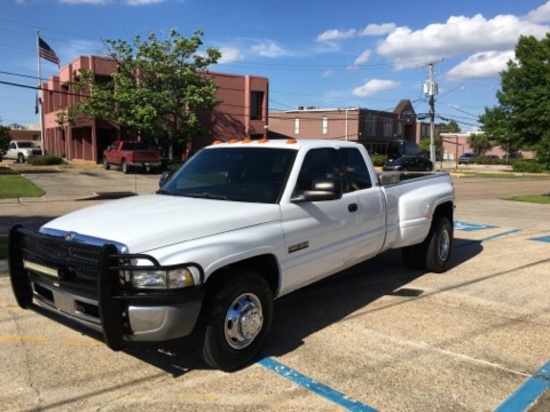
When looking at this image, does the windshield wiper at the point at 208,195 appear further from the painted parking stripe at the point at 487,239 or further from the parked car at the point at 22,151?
the parked car at the point at 22,151

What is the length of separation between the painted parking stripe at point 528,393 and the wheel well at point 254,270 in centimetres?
193

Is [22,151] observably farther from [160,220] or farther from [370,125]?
[160,220]

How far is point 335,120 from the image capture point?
63.5 m

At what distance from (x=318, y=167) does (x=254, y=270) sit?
1.40m

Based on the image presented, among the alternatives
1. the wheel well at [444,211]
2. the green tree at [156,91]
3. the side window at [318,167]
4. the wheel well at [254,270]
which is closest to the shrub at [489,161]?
the green tree at [156,91]

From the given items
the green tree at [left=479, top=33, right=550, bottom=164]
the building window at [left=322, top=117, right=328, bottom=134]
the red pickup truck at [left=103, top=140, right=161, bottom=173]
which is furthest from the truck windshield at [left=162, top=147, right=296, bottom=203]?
the building window at [left=322, top=117, right=328, bottom=134]

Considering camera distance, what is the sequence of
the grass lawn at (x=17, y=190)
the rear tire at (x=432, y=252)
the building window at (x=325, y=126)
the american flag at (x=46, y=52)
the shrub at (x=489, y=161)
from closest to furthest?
the rear tire at (x=432, y=252), the grass lawn at (x=17, y=190), the american flag at (x=46, y=52), the building window at (x=325, y=126), the shrub at (x=489, y=161)

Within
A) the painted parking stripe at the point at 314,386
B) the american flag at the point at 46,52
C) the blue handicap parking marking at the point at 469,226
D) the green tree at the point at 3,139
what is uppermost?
the american flag at the point at 46,52

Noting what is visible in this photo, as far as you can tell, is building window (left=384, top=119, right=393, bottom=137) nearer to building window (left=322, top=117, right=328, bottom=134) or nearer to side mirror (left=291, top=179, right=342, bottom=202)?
building window (left=322, top=117, right=328, bottom=134)

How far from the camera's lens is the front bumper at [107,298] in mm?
3502

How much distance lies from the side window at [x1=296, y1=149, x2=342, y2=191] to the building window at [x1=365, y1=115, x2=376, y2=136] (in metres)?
60.4

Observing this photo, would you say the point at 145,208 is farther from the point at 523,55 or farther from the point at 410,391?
the point at 523,55

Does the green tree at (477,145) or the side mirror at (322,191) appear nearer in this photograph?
the side mirror at (322,191)

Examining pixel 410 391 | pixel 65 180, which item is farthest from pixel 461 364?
pixel 65 180
